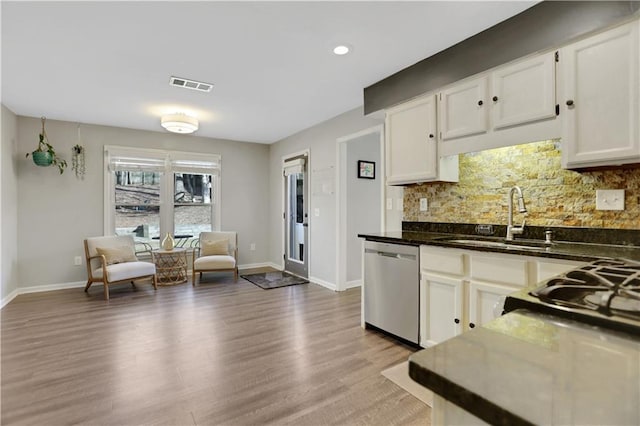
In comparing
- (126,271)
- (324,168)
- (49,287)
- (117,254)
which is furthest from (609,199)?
(49,287)

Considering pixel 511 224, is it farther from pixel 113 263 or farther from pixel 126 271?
pixel 113 263

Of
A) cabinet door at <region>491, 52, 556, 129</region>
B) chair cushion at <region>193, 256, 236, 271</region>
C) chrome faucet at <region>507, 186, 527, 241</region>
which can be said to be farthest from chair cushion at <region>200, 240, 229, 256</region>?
cabinet door at <region>491, 52, 556, 129</region>

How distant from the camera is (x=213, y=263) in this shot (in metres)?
4.98

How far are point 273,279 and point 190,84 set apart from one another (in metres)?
3.04

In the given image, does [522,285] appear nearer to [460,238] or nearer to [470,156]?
[460,238]

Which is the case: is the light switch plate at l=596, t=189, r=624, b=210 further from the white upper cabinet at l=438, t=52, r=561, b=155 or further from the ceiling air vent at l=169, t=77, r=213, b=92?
the ceiling air vent at l=169, t=77, r=213, b=92

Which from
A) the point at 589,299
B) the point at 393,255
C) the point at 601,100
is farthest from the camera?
the point at 393,255

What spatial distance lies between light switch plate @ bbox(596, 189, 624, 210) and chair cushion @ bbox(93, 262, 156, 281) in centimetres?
483

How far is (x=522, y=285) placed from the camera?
1969 millimetres

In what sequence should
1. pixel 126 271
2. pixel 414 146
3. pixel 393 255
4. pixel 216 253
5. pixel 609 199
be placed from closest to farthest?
1. pixel 609 199
2. pixel 393 255
3. pixel 414 146
4. pixel 126 271
5. pixel 216 253

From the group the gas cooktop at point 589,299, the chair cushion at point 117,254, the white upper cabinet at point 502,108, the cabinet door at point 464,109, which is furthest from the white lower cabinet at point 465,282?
the chair cushion at point 117,254

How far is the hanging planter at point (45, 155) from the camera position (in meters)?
4.37

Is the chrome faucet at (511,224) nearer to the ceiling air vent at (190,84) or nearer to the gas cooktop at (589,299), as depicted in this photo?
the gas cooktop at (589,299)

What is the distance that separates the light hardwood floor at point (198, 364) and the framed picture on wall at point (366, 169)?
1.82 metres
